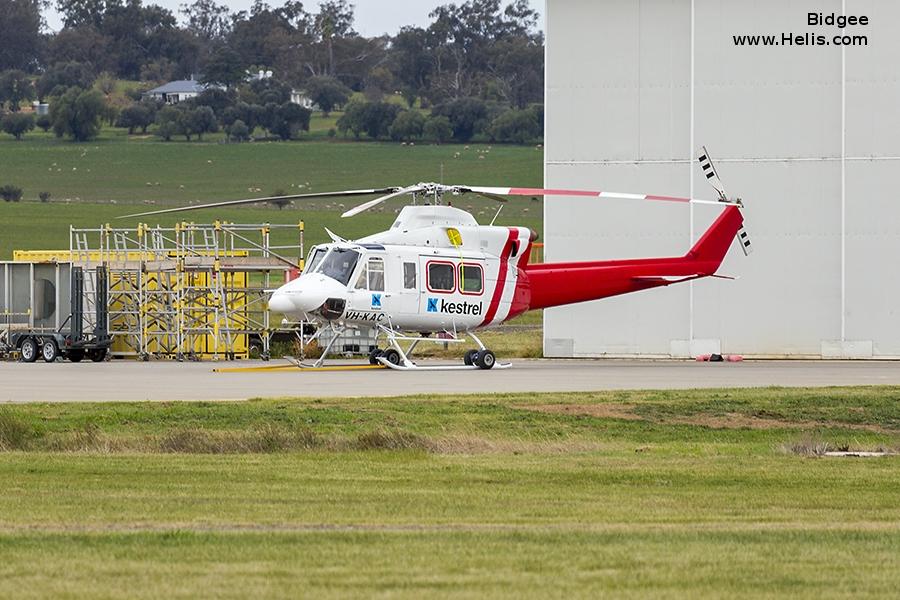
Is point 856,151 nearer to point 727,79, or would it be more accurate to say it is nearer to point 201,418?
point 727,79

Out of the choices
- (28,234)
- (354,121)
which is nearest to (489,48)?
(354,121)

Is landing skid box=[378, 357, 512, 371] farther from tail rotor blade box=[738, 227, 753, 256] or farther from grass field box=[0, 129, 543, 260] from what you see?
grass field box=[0, 129, 543, 260]

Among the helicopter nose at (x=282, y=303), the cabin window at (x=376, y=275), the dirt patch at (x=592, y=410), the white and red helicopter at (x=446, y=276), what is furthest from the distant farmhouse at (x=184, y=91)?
the dirt patch at (x=592, y=410)

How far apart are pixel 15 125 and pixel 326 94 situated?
37579 millimetres

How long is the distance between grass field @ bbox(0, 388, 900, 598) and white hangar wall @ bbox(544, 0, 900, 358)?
1341cm

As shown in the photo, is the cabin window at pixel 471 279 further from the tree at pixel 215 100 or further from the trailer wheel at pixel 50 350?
the tree at pixel 215 100

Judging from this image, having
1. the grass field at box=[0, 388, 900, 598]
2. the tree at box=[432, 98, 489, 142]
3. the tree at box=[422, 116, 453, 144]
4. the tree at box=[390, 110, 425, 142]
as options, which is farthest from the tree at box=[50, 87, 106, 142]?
the grass field at box=[0, 388, 900, 598]

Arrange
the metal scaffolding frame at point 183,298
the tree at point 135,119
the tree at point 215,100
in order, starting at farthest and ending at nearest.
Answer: the tree at point 215,100
the tree at point 135,119
the metal scaffolding frame at point 183,298

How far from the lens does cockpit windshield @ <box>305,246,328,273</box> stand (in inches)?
1266

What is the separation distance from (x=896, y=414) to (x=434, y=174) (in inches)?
3954

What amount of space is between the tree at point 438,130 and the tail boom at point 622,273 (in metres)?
115

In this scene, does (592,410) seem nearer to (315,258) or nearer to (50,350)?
(315,258)

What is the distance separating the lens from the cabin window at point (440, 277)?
1289 inches

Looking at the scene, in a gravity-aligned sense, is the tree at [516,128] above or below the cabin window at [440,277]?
above
